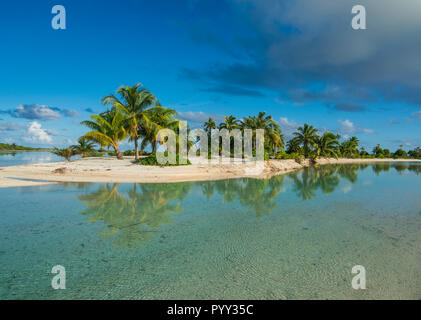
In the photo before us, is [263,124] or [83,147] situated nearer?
[83,147]

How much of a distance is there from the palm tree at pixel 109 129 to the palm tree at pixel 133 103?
837mm

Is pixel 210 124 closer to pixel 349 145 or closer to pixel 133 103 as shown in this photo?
pixel 133 103

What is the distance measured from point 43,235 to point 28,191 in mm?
8152

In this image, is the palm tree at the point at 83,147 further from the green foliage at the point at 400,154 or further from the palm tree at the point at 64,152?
the green foliage at the point at 400,154

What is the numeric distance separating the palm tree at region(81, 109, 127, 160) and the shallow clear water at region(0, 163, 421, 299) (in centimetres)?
1341

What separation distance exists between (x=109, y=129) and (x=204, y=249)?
22336 mm

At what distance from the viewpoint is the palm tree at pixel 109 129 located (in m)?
22.5

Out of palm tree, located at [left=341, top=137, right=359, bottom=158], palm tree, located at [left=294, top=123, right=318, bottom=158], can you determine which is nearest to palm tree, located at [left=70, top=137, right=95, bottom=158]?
palm tree, located at [left=294, top=123, right=318, bottom=158]

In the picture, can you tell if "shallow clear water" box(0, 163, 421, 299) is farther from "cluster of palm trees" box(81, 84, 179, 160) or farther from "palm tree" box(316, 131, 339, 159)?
"palm tree" box(316, 131, 339, 159)

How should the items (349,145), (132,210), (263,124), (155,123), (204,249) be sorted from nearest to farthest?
1. (204,249)
2. (132,210)
3. (155,123)
4. (263,124)
5. (349,145)

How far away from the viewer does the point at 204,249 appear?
5387 mm

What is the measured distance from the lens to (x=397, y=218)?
8406 millimetres

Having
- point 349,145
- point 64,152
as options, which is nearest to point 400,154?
point 349,145
